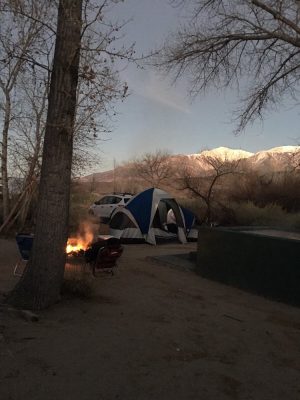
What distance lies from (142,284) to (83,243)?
4.53 meters

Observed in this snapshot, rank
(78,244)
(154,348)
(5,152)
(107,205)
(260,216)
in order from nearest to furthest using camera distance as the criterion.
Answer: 1. (154,348)
2. (78,244)
3. (5,152)
4. (260,216)
5. (107,205)

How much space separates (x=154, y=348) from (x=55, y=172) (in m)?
3.21

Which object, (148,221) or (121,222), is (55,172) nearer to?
(148,221)

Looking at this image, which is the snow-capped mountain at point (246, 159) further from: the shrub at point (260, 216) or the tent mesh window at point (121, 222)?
the tent mesh window at point (121, 222)

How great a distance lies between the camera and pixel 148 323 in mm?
7328

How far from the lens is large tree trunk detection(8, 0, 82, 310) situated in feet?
25.6

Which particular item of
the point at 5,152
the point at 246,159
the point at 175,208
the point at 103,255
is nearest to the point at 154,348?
the point at 103,255

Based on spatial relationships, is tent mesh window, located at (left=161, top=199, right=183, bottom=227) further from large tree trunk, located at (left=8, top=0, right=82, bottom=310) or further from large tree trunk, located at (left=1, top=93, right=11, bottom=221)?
large tree trunk, located at (left=8, top=0, right=82, bottom=310)

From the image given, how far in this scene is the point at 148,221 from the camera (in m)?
18.1

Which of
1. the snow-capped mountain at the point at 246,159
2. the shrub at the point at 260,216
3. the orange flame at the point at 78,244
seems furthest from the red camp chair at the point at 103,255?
the shrub at the point at 260,216

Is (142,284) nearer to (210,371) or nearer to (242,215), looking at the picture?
(210,371)

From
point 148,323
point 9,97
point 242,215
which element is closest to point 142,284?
point 148,323

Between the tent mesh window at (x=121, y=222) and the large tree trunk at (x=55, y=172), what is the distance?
1028 centimetres

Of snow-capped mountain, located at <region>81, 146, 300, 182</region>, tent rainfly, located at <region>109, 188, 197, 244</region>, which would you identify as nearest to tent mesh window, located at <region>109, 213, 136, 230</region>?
tent rainfly, located at <region>109, 188, 197, 244</region>
